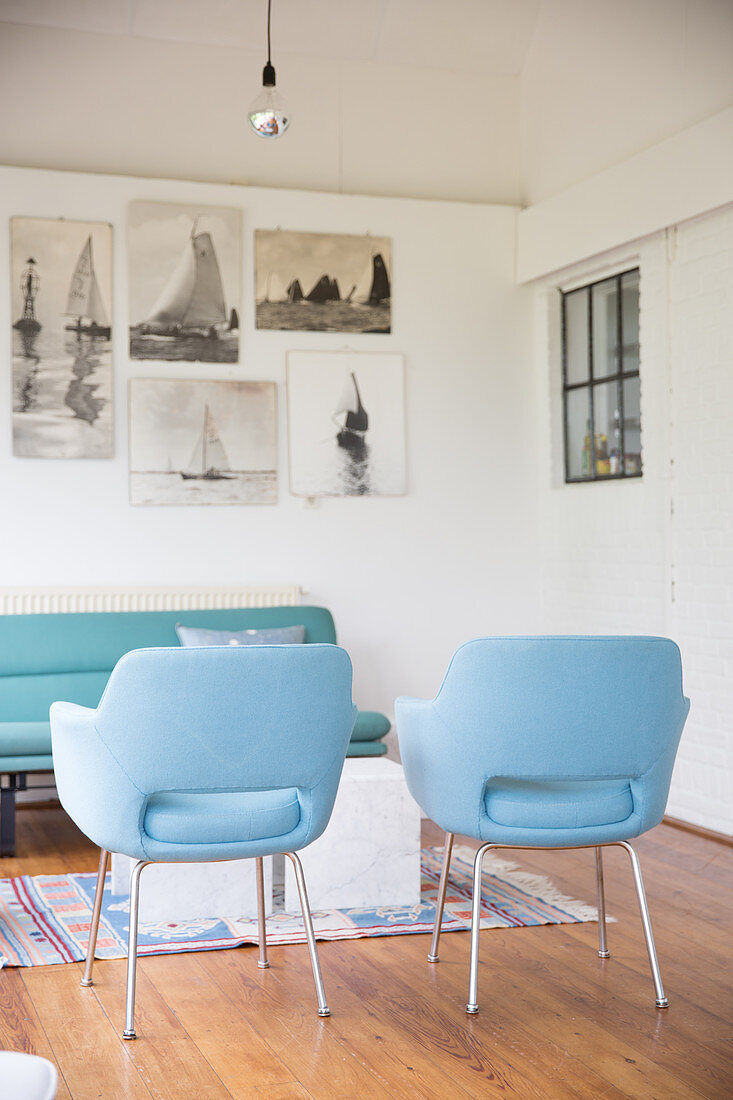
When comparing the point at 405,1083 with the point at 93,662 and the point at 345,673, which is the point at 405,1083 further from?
the point at 93,662

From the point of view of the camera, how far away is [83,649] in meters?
5.37

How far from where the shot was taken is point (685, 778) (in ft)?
17.0

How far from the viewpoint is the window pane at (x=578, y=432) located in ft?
20.1

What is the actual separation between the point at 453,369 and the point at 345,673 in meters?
3.70

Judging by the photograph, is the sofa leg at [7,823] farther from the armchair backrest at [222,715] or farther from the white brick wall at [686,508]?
the white brick wall at [686,508]

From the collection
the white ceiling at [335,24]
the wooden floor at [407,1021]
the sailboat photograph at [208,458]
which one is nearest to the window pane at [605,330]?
the white ceiling at [335,24]

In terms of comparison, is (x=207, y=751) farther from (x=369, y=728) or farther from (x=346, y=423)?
(x=346, y=423)

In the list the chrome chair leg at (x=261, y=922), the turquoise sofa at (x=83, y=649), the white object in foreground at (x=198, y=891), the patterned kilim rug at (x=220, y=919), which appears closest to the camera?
the chrome chair leg at (x=261, y=922)

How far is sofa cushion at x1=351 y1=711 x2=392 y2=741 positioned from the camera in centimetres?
498

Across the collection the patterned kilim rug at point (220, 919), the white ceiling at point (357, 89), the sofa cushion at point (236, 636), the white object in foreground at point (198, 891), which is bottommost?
the patterned kilim rug at point (220, 919)

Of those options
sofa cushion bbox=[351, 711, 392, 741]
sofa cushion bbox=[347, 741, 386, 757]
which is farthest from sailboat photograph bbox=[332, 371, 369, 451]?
sofa cushion bbox=[347, 741, 386, 757]

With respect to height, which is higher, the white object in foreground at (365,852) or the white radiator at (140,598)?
the white radiator at (140,598)

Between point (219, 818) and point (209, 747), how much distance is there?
0.19 metres

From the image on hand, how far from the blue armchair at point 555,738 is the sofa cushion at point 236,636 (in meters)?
2.30
